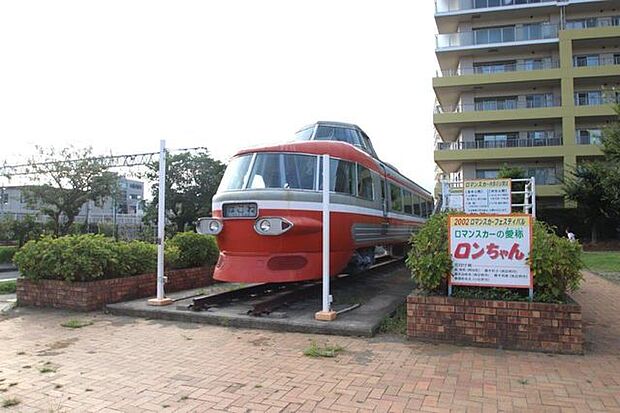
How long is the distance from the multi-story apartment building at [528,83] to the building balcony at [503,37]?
0.08m

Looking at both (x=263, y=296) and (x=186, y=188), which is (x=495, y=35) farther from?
(x=263, y=296)

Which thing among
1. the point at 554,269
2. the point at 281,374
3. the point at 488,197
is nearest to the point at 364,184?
the point at 488,197

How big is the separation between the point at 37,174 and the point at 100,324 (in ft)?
90.9

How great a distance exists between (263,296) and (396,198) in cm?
507

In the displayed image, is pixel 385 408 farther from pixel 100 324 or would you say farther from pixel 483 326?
pixel 100 324

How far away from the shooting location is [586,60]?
38.8m

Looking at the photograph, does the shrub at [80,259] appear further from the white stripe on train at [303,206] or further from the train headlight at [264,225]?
the train headlight at [264,225]

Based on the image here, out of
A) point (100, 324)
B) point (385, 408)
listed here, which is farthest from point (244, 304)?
point (385, 408)

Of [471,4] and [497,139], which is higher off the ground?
[471,4]

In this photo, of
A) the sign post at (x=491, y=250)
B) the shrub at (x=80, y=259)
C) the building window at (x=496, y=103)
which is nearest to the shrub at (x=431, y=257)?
the sign post at (x=491, y=250)

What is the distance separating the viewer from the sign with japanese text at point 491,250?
598 cm

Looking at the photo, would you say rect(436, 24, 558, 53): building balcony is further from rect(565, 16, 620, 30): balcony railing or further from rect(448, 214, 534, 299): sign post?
rect(448, 214, 534, 299): sign post

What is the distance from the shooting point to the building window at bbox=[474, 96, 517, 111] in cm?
3903

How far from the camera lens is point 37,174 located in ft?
101
